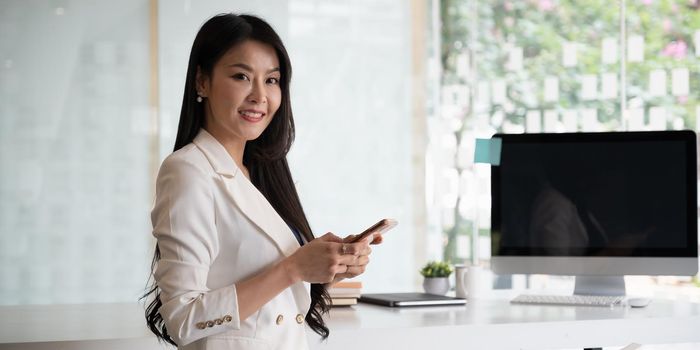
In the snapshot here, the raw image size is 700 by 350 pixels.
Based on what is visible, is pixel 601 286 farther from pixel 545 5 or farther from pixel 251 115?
pixel 545 5

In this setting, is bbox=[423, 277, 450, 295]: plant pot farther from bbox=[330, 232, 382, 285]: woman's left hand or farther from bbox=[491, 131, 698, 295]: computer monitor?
bbox=[330, 232, 382, 285]: woman's left hand

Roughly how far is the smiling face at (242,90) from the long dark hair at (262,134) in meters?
0.02

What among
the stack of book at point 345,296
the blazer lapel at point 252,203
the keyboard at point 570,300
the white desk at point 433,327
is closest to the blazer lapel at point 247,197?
the blazer lapel at point 252,203

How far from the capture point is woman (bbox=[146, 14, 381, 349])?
1539 millimetres

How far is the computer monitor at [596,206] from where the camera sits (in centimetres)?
290

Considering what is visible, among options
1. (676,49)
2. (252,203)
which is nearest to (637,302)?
(252,203)

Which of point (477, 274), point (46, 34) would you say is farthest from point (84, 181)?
point (477, 274)

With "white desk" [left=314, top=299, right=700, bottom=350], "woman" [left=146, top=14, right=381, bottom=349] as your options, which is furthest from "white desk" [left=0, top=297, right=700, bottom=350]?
"woman" [left=146, top=14, right=381, bottom=349]

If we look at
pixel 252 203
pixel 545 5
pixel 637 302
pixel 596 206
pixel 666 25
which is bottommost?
pixel 637 302

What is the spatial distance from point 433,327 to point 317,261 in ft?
2.28

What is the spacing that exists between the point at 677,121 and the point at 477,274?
2182mm

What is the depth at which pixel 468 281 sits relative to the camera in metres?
2.96

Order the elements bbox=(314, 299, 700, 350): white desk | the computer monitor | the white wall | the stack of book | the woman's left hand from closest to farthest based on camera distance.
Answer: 1. the woman's left hand
2. bbox=(314, 299, 700, 350): white desk
3. the stack of book
4. the computer monitor
5. the white wall

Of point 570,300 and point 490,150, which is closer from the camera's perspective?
point 570,300
